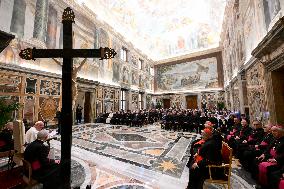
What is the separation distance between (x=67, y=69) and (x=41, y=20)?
34.3ft

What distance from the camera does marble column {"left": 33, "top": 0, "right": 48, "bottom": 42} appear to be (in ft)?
33.0

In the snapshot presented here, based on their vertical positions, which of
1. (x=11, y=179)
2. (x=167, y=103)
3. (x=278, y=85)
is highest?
(x=278, y=85)

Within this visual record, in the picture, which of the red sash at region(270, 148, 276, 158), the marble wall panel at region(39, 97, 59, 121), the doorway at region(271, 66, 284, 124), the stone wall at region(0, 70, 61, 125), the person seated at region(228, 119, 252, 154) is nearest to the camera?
the red sash at region(270, 148, 276, 158)

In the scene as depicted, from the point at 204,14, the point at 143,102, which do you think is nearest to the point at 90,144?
the point at 143,102

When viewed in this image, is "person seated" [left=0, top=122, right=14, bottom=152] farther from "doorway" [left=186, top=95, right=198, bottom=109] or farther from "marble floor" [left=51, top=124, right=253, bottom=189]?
"doorway" [left=186, top=95, right=198, bottom=109]

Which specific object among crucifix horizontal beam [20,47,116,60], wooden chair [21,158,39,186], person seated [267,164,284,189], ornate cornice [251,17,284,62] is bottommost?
person seated [267,164,284,189]

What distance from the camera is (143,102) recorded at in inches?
926

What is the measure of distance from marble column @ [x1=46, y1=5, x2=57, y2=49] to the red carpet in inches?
360

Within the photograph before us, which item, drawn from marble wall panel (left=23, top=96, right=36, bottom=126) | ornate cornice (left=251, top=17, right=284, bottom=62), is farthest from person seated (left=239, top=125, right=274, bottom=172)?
marble wall panel (left=23, top=96, right=36, bottom=126)

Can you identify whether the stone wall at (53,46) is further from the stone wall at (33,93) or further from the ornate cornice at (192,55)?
the ornate cornice at (192,55)

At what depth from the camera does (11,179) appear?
11.3 ft

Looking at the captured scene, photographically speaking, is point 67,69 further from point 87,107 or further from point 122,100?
point 122,100

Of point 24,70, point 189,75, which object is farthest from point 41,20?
point 189,75

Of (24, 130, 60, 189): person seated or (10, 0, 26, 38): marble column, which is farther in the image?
(10, 0, 26, 38): marble column
